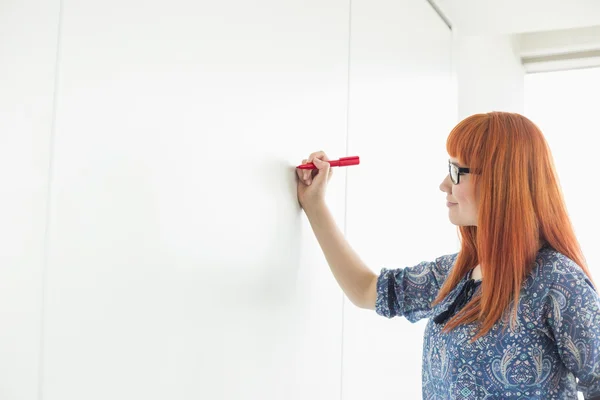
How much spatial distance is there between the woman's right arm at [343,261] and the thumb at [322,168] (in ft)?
0.19

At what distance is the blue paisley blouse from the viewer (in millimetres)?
1138

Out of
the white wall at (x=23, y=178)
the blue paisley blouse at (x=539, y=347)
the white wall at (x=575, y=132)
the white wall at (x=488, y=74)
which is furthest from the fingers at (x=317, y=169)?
the white wall at (x=575, y=132)

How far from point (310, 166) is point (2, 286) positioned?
718mm

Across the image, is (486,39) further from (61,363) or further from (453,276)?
(61,363)

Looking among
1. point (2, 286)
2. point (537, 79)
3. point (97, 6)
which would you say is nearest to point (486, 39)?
point (537, 79)

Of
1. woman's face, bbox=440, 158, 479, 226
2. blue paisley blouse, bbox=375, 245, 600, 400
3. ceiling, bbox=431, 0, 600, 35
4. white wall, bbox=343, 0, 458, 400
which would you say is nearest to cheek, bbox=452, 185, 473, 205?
woman's face, bbox=440, 158, 479, 226

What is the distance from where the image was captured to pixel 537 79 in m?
3.45

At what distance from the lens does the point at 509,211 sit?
123 cm

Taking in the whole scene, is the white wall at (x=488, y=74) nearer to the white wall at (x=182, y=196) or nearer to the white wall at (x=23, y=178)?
the white wall at (x=182, y=196)

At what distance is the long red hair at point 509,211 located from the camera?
3.98 feet

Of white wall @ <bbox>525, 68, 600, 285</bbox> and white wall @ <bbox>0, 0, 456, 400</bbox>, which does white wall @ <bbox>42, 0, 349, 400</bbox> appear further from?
white wall @ <bbox>525, 68, 600, 285</bbox>

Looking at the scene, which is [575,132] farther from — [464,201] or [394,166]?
[464,201]

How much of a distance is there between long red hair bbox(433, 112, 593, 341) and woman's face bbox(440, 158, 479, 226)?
0.6 inches

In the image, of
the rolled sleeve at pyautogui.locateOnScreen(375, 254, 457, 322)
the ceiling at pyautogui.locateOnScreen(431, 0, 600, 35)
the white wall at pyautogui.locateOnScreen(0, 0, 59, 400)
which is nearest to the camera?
the white wall at pyautogui.locateOnScreen(0, 0, 59, 400)
